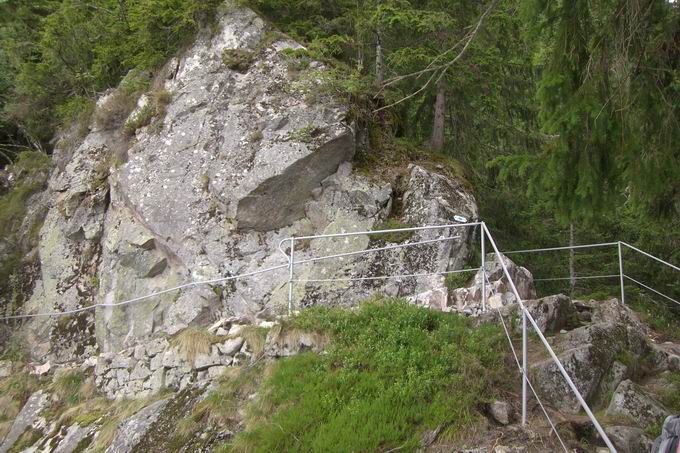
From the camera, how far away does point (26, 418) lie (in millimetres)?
7855

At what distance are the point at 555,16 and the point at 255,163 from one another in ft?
17.3

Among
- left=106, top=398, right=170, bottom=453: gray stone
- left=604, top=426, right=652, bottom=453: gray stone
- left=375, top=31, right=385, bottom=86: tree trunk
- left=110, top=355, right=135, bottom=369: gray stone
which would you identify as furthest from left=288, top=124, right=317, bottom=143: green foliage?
left=604, top=426, right=652, bottom=453: gray stone

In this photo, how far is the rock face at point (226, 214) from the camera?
8773 millimetres

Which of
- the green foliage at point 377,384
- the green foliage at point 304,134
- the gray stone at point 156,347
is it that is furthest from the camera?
the green foliage at point 304,134

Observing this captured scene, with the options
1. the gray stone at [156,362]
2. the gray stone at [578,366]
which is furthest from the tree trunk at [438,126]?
the gray stone at [156,362]

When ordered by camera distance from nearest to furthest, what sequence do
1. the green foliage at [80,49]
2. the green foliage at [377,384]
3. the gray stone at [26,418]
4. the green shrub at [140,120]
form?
the green foliage at [377,384] < the gray stone at [26,418] < the green shrub at [140,120] < the green foliage at [80,49]

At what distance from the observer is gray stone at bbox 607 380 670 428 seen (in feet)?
16.5

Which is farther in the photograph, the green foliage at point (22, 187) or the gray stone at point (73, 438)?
the green foliage at point (22, 187)

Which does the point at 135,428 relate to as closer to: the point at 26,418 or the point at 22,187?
the point at 26,418

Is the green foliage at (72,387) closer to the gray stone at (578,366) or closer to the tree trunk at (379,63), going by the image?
the gray stone at (578,366)

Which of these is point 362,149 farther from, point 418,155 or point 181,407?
point 181,407

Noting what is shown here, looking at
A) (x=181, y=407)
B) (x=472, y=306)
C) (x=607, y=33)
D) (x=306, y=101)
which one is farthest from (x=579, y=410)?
(x=306, y=101)

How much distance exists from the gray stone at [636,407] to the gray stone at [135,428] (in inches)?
182

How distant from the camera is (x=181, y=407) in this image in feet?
20.5
